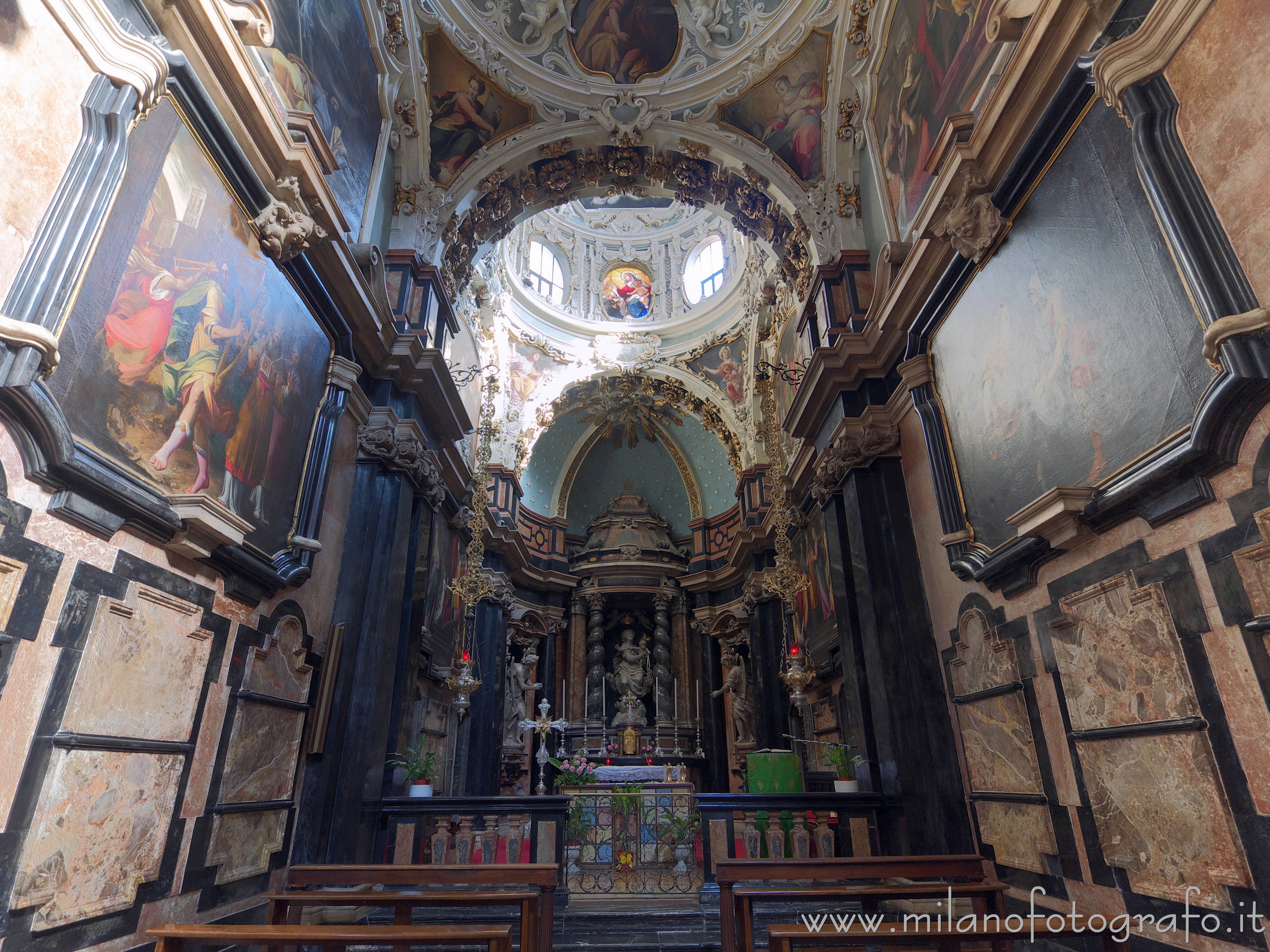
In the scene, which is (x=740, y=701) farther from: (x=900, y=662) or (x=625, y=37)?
(x=625, y=37)

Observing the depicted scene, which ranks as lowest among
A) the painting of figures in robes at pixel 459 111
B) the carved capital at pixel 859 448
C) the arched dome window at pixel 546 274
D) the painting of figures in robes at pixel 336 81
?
the carved capital at pixel 859 448

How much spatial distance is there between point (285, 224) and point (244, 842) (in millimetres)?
4934

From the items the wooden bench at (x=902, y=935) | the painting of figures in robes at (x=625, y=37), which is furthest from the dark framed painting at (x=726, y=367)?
the wooden bench at (x=902, y=935)

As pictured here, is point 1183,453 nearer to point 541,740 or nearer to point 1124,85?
point 1124,85

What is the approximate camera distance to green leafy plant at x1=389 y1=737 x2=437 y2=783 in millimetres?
8047

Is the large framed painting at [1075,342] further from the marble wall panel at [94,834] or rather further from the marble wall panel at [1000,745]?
the marble wall panel at [94,834]

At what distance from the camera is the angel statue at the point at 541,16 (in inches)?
408

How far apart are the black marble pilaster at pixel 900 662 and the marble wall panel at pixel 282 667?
230 inches

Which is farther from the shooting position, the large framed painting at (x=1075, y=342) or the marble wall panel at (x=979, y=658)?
the marble wall panel at (x=979, y=658)

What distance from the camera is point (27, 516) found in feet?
11.3

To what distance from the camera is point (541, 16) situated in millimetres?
10359

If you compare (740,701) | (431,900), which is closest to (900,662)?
(431,900)

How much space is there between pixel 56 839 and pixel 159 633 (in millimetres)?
1218

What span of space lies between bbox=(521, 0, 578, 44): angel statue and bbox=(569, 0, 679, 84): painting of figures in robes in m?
0.21
